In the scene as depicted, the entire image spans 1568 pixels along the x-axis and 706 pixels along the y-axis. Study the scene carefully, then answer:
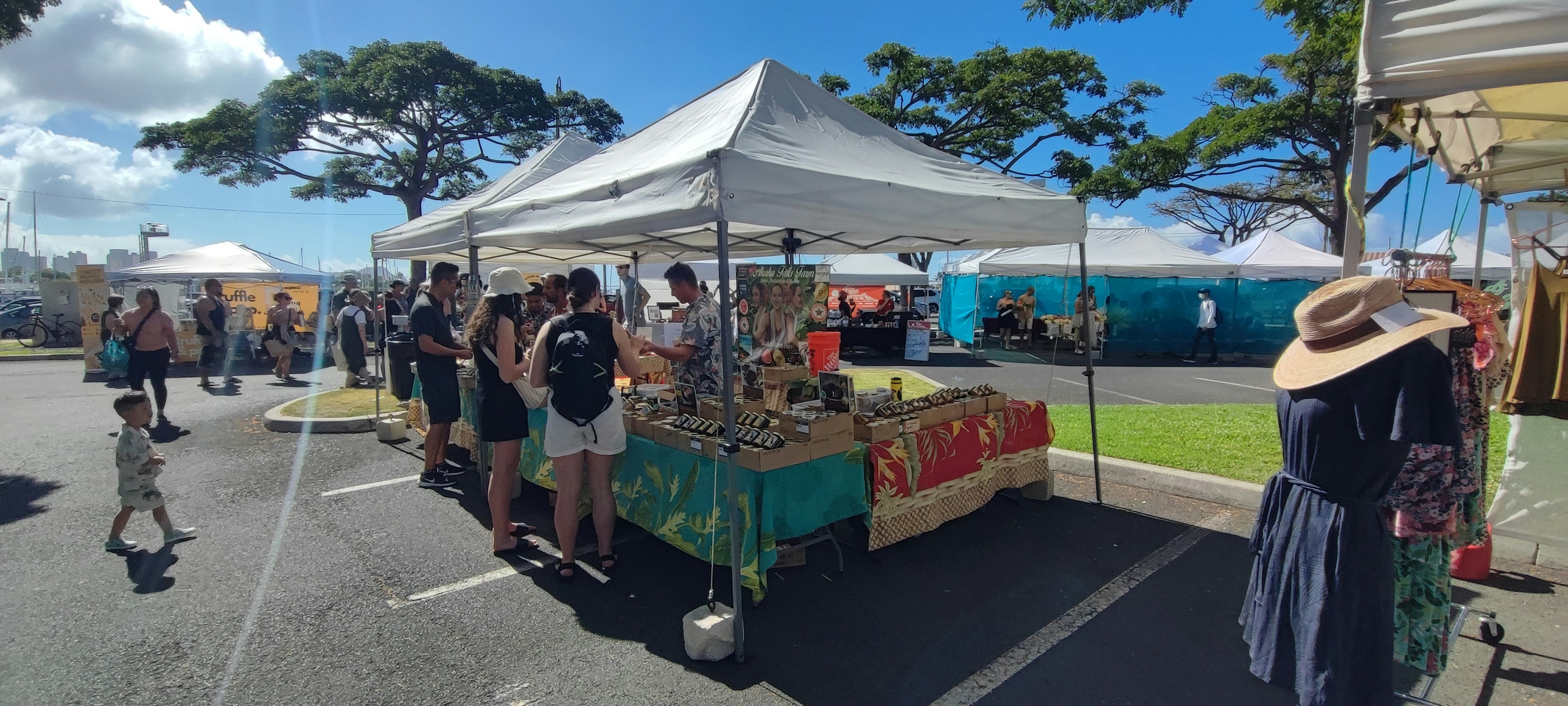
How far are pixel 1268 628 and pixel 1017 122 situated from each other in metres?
24.5

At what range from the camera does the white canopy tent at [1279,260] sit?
16.4 metres

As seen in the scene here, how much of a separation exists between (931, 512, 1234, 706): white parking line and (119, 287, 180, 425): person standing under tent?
28.3ft

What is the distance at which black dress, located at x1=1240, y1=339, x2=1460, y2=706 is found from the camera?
1990 mm

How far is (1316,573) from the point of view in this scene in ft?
7.33

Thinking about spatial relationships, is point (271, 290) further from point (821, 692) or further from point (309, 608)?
point (821, 692)

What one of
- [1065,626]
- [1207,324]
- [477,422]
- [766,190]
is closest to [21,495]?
[477,422]

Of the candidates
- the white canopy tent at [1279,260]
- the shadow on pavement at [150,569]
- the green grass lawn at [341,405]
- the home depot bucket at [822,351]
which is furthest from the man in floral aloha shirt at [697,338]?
the white canopy tent at [1279,260]

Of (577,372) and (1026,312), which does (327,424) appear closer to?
(577,372)

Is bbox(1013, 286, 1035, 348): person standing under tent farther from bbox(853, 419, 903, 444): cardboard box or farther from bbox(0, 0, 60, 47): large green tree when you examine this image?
bbox(0, 0, 60, 47): large green tree

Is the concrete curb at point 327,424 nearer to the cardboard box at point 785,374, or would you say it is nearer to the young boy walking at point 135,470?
the young boy walking at point 135,470

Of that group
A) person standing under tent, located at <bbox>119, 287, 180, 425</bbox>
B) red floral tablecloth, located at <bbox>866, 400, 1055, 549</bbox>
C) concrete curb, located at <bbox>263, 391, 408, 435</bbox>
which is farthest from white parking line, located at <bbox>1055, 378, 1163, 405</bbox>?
person standing under tent, located at <bbox>119, 287, 180, 425</bbox>

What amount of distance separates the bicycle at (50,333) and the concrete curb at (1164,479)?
915 inches

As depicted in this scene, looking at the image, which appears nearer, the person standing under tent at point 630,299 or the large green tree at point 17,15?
the large green tree at point 17,15

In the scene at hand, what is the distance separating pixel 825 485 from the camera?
3.82 metres
